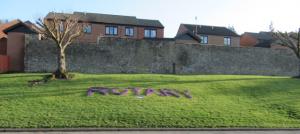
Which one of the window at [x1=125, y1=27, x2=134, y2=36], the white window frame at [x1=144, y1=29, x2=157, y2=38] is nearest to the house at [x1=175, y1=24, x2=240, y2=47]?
the white window frame at [x1=144, y1=29, x2=157, y2=38]

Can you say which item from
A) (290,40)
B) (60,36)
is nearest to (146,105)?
(60,36)

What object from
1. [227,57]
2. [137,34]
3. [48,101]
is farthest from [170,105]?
[137,34]

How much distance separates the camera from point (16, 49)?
32.2 metres

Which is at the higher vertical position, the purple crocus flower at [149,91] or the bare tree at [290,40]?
the bare tree at [290,40]

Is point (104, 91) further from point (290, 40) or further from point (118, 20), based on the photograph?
point (118, 20)

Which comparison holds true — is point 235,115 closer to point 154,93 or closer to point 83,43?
point 154,93

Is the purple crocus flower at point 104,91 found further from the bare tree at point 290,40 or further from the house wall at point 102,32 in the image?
the house wall at point 102,32

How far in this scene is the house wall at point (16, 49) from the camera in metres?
32.0

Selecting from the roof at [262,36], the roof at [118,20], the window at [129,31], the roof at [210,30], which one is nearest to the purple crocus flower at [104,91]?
the roof at [118,20]

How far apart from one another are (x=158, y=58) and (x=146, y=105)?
15.7 m

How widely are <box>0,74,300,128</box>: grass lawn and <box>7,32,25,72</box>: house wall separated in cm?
640

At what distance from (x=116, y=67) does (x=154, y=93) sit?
39.2 feet

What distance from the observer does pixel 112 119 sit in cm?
1700

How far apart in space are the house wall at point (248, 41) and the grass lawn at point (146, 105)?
3764 centimetres
